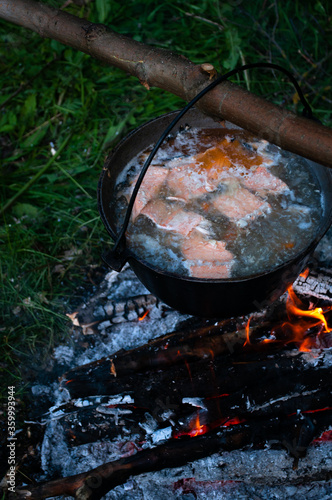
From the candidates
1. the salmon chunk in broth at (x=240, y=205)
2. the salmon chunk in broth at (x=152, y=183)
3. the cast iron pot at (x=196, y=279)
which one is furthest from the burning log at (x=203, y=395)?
the salmon chunk in broth at (x=152, y=183)

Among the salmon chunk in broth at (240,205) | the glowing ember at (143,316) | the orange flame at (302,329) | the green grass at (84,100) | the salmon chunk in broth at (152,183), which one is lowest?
the orange flame at (302,329)

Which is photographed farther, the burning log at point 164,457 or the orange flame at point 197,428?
the orange flame at point 197,428

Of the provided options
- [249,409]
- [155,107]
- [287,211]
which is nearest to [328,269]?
[287,211]

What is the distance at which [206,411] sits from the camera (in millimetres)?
2230

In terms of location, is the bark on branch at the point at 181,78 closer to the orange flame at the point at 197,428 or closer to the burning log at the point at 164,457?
the burning log at the point at 164,457

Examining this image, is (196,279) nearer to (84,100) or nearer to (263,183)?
(263,183)

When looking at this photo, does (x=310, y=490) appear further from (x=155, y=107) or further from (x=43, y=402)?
(x=155, y=107)

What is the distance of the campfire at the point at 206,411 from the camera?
2090 millimetres

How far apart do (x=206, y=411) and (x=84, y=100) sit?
11.0ft

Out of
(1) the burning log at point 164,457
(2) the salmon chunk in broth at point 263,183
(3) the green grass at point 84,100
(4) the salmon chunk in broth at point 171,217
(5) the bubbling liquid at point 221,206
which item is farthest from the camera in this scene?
(3) the green grass at point 84,100

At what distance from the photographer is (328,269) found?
2.68m

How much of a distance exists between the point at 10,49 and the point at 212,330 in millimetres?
4005

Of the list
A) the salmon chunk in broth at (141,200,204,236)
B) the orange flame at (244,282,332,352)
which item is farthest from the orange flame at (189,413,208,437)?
the salmon chunk in broth at (141,200,204,236)

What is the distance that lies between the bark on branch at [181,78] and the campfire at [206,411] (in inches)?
45.6
